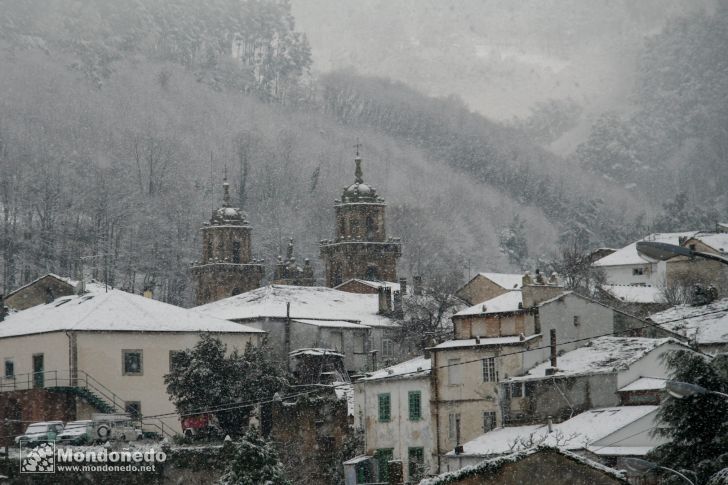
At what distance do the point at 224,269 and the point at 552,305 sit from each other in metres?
64.3

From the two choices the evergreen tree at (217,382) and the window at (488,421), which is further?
the evergreen tree at (217,382)

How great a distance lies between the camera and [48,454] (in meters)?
53.4

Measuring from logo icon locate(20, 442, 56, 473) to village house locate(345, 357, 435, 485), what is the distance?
1141cm

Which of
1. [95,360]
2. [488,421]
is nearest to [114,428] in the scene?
[95,360]

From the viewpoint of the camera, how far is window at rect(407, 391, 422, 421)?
61500 millimetres

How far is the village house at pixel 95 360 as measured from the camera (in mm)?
63312

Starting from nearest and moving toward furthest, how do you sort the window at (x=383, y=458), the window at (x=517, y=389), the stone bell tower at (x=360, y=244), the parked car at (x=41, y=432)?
the parked car at (x=41, y=432) < the window at (x=517, y=389) < the window at (x=383, y=458) < the stone bell tower at (x=360, y=244)

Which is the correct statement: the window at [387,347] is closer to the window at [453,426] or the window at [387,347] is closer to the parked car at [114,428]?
the window at [453,426]

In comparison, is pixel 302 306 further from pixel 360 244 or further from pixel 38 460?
pixel 38 460

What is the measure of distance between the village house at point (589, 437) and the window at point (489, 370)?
4029mm

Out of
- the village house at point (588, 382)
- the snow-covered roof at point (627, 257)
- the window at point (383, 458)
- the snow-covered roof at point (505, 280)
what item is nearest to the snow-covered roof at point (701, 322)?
the village house at point (588, 382)

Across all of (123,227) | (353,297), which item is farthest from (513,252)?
(353,297)

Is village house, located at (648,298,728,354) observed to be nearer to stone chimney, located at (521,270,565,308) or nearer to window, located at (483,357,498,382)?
stone chimney, located at (521,270,565,308)

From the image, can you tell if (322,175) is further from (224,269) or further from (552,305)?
(552,305)
